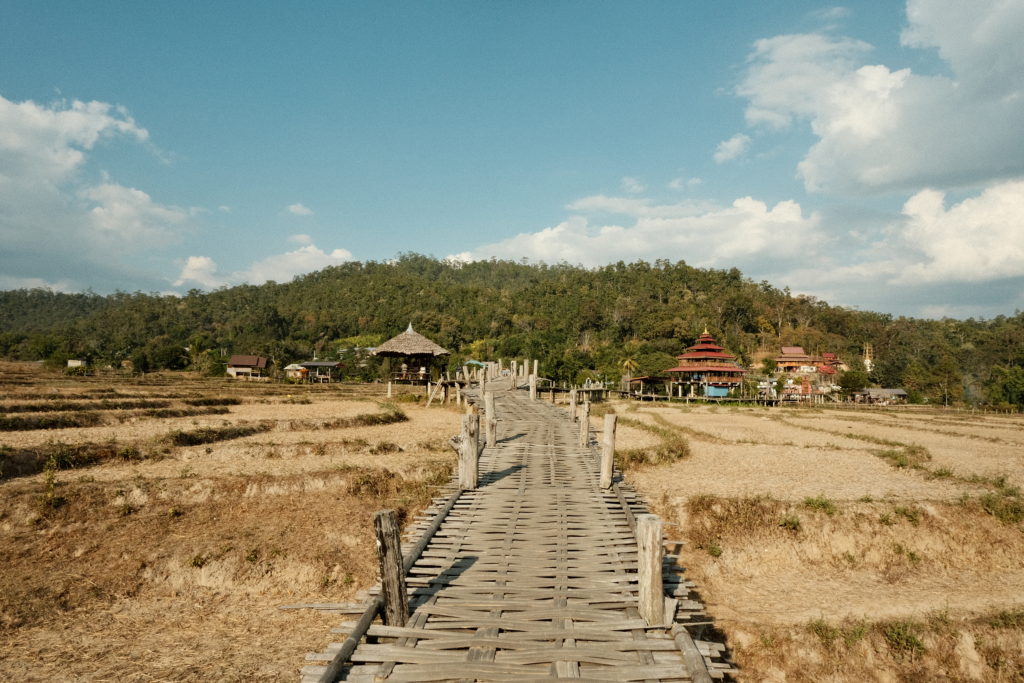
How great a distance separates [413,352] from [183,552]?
26.4 m

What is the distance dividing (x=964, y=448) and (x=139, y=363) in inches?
2768

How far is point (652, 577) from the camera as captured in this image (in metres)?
5.81

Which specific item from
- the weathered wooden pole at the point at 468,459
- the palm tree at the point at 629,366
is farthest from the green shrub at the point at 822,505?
the palm tree at the point at 629,366

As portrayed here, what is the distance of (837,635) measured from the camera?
29.3 ft

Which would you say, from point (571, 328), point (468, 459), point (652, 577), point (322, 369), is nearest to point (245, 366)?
point (322, 369)

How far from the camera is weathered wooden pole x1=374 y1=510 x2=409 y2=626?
18.7 ft

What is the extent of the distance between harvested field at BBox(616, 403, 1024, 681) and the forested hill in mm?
34040

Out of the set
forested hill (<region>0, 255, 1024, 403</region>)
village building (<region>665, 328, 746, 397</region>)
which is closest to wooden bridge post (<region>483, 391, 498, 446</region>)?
village building (<region>665, 328, 746, 397</region>)

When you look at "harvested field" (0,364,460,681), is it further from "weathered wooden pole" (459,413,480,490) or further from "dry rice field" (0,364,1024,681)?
"weathered wooden pole" (459,413,480,490)

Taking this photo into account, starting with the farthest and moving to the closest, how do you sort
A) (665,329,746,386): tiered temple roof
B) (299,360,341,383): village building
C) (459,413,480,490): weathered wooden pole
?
(299,360,341,383): village building < (665,329,746,386): tiered temple roof < (459,413,480,490): weathered wooden pole

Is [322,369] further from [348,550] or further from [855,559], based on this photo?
[855,559]

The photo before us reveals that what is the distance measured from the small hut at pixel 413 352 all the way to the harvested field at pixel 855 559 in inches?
866

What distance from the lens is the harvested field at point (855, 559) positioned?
8.74m

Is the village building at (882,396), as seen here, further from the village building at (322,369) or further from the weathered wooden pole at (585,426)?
the village building at (322,369)
